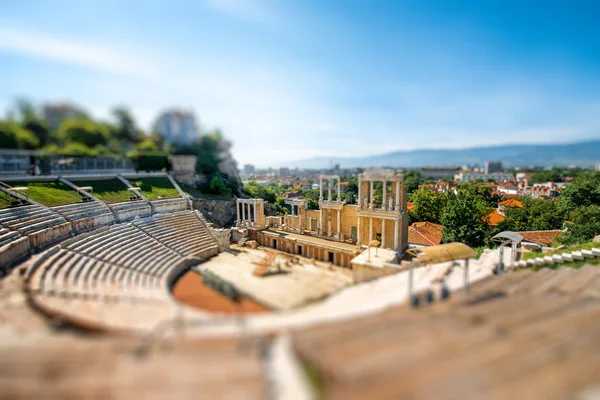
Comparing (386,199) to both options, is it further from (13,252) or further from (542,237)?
(13,252)

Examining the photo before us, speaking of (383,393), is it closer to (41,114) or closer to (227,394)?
(227,394)

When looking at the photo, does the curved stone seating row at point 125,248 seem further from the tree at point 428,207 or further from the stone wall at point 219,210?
the tree at point 428,207

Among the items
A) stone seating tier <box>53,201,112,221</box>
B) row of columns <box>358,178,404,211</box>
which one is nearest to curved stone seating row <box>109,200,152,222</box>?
stone seating tier <box>53,201,112,221</box>

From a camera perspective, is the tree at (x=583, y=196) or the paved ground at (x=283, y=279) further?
the tree at (x=583, y=196)

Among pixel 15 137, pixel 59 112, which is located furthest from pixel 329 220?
pixel 59 112

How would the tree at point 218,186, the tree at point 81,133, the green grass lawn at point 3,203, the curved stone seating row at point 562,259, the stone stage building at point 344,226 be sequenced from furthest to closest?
the tree at point 218,186, the tree at point 81,133, the stone stage building at point 344,226, the green grass lawn at point 3,203, the curved stone seating row at point 562,259

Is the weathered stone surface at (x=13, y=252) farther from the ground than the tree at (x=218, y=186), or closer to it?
closer to it

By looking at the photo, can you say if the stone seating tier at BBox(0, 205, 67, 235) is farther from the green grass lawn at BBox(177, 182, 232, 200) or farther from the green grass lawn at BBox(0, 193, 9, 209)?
the green grass lawn at BBox(177, 182, 232, 200)

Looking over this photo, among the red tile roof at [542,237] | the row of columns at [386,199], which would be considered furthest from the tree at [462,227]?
the row of columns at [386,199]
